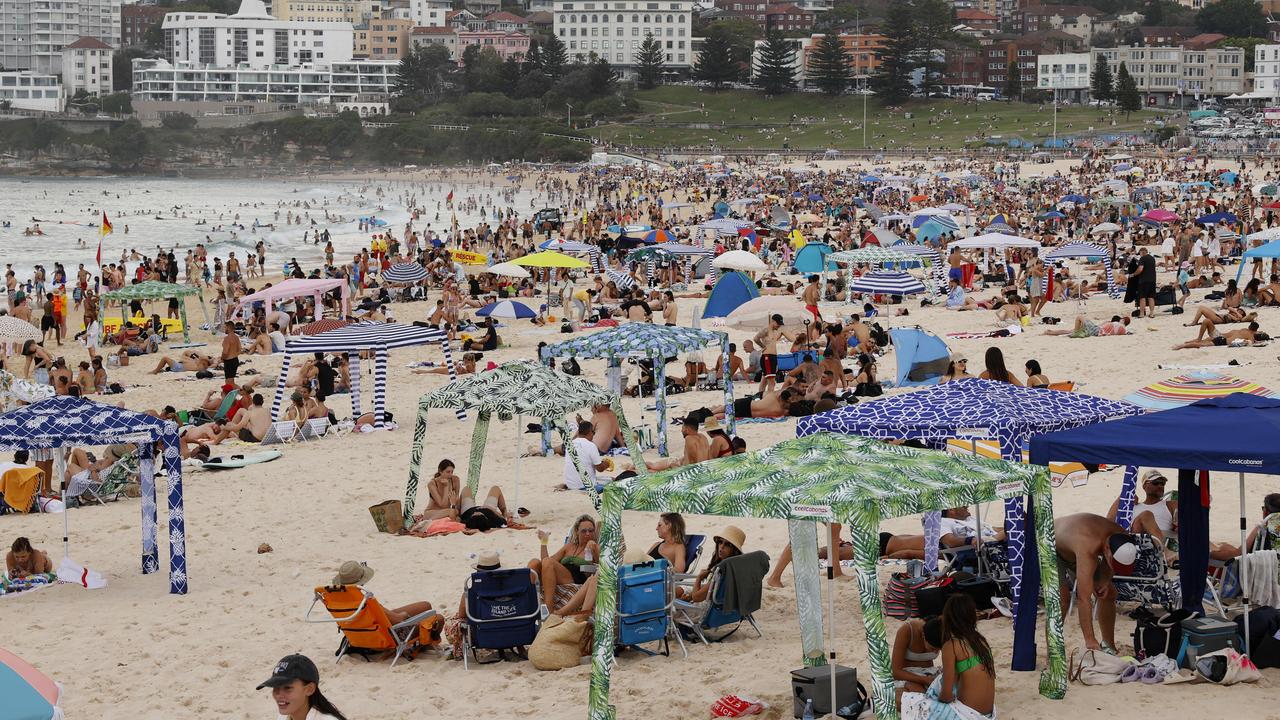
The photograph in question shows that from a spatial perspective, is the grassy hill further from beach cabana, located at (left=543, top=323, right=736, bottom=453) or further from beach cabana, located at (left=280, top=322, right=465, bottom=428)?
beach cabana, located at (left=543, top=323, right=736, bottom=453)

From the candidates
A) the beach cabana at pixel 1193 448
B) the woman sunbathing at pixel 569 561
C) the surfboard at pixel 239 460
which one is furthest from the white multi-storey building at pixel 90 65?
the beach cabana at pixel 1193 448

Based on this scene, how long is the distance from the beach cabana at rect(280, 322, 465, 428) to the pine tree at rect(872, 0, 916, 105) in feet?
292

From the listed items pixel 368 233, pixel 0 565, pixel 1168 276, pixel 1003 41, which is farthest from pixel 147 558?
pixel 1003 41

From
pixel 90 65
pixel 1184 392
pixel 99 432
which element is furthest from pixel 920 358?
pixel 90 65

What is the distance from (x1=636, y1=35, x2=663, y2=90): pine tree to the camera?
119 meters

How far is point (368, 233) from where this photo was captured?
54.0 m

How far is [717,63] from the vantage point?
370 ft

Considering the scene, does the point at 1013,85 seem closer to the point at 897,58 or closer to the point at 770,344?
the point at 897,58

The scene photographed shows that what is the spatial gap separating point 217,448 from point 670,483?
8775mm

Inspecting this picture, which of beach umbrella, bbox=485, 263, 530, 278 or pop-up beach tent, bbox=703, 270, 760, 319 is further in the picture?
beach umbrella, bbox=485, 263, 530, 278

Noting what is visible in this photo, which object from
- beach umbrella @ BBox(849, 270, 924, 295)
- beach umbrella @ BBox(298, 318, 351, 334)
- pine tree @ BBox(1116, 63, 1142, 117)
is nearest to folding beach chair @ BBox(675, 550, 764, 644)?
beach umbrella @ BBox(298, 318, 351, 334)

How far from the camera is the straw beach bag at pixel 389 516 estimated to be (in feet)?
32.2

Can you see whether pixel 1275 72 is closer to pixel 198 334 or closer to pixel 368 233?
pixel 368 233

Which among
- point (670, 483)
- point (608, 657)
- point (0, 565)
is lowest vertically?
point (0, 565)
